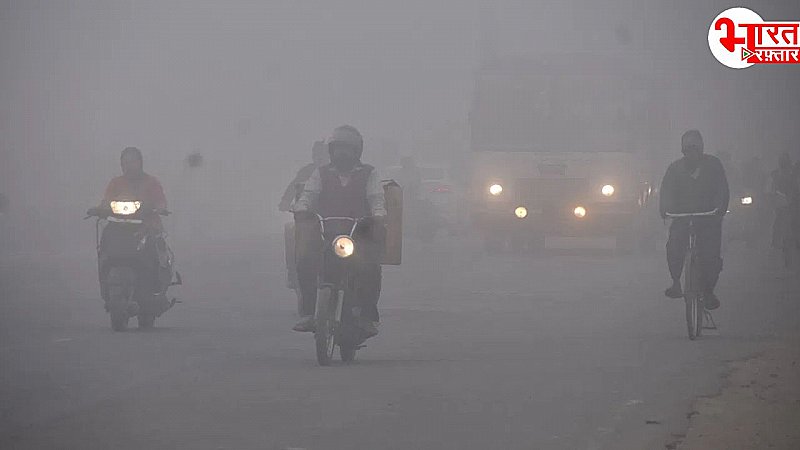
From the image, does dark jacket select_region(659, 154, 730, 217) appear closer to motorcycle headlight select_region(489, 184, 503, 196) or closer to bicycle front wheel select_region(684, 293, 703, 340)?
bicycle front wheel select_region(684, 293, 703, 340)

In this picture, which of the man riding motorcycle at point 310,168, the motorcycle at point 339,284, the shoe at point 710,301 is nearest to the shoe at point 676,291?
the shoe at point 710,301

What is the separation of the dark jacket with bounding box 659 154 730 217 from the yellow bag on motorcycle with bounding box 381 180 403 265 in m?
3.45

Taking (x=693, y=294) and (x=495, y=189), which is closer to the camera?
(x=693, y=294)

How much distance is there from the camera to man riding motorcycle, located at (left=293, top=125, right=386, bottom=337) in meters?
13.5

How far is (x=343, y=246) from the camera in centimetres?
1320

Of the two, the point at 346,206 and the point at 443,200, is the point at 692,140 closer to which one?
the point at 346,206

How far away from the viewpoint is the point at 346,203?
533 inches

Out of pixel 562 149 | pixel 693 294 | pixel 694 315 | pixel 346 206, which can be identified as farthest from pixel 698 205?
pixel 562 149

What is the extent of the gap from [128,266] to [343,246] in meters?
3.63

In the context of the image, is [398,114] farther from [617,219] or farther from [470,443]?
[470,443]

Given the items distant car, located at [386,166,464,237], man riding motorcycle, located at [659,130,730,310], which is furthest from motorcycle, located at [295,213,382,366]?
distant car, located at [386,166,464,237]

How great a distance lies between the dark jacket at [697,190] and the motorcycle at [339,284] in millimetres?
4022

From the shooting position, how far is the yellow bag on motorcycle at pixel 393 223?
1377cm

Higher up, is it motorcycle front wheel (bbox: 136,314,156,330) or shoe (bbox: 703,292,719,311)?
shoe (bbox: 703,292,719,311)
